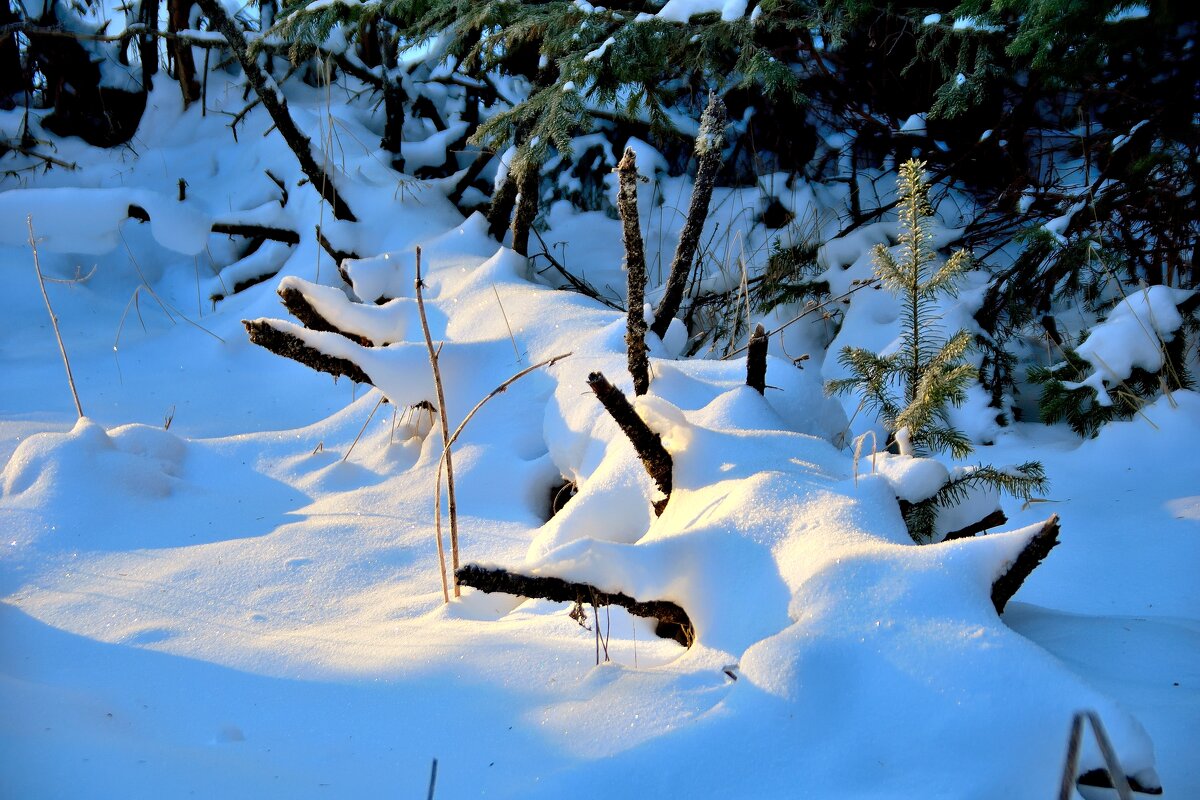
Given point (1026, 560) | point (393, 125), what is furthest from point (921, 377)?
point (393, 125)

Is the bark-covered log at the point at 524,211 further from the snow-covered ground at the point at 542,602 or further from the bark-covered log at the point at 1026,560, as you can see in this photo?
the bark-covered log at the point at 1026,560

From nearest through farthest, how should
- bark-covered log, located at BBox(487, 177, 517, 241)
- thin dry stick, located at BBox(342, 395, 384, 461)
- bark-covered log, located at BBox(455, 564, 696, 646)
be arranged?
bark-covered log, located at BBox(455, 564, 696, 646)
thin dry stick, located at BBox(342, 395, 384, 461)
bark-covered log, located at BBox(487, 177, 517, 241)

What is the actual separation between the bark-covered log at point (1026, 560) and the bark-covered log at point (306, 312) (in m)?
2.15

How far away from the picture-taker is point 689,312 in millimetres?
4020

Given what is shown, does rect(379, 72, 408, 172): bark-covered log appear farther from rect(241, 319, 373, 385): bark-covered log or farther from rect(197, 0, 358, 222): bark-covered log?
rect(241, 319, 373, 385): bark-covered log

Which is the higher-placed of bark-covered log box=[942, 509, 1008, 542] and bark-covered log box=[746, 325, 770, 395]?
bark-covered log box=[746, 325, 770, 395]

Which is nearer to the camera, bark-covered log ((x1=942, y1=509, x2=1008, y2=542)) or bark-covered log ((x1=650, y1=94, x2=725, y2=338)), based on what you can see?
bark-covered log ((x1=942, y1=509, x2=1008, y2=542))

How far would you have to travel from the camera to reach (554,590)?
1.67 m

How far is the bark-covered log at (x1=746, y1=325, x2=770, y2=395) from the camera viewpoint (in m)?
2.23

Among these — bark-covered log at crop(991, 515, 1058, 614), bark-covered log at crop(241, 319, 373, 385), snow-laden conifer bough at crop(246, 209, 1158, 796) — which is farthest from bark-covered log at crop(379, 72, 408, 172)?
bark-covered log at crop(991, 515, 1058, 614)

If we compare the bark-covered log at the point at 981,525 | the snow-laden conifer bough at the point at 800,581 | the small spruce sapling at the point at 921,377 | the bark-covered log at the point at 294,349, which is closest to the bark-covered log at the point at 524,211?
the bark-covered log at the point at 294,349

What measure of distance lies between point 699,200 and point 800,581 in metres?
1.52

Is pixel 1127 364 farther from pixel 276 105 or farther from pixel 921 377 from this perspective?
pixel 276 105

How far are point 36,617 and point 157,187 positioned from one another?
3.80 metres
